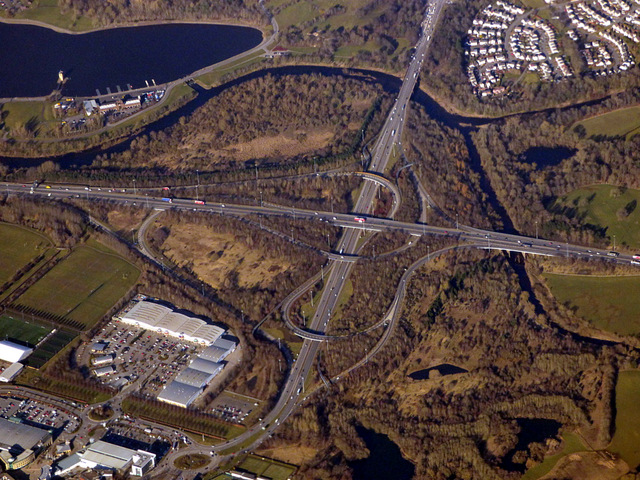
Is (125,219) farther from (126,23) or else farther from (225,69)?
(126,23)

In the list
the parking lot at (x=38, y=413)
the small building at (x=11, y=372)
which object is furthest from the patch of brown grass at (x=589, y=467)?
the small building at (x=11, y=372)

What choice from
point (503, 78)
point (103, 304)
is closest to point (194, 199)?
point (103, 304)

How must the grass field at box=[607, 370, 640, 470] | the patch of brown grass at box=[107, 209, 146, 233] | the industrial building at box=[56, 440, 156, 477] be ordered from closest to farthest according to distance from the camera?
the grass field at box=[607, 370, 640, 470] → the industrial building at box=[56, 440, 156, 477] → the patch of brown grass at box=[107, 209, 146, 233]

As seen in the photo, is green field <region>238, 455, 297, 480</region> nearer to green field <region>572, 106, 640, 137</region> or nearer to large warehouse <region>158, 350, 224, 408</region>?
large warehouse <region>158, 350, 224, 408</region>

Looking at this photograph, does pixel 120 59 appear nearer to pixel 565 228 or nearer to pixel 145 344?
pixel 145 344

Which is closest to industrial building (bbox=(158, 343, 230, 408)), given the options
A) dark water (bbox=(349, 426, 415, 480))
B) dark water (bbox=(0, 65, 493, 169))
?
dark water (bbox=(349, 426, 415, 480))

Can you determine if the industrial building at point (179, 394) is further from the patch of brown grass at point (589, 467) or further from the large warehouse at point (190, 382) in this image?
the patch of brown grass at point (589, 467)
